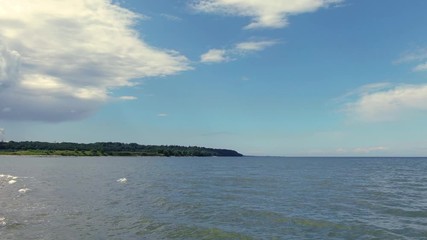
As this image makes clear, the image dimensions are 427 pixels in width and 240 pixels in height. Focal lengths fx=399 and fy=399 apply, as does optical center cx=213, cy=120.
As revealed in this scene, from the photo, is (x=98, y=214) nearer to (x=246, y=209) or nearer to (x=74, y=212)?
(x=74, y=212)

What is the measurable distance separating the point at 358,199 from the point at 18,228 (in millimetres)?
36712

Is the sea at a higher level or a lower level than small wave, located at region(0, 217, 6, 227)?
higher

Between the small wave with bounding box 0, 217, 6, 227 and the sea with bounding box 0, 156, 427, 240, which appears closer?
the sea with bounding box 0, 156, 427, 240

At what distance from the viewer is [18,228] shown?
28562mm

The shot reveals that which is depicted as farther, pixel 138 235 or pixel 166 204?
pixel 166 204

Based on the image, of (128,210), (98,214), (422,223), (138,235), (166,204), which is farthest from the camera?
(166,204)

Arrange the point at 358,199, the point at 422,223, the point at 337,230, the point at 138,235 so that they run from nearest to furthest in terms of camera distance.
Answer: the point at 138,235, the point at 337,230, the point at 422,223, the point at 358,199

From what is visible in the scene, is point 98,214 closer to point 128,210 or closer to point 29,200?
point 128,210

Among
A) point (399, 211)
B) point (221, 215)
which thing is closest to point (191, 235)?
point (221, 215)

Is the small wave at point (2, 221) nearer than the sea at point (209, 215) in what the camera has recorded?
No

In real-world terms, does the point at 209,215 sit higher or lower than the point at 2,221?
higher

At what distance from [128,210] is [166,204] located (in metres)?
5.33

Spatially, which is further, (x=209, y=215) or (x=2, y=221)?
(x=209, y=215)

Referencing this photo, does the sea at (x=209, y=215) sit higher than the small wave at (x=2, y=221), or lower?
higher
